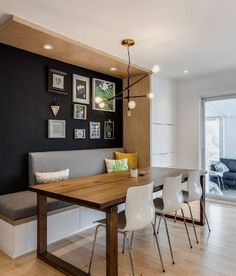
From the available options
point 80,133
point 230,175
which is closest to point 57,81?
point 80,133

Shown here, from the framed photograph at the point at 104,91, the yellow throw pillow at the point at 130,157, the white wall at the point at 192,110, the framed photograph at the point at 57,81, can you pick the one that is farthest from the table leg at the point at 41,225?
the white wall at the point at 192,110

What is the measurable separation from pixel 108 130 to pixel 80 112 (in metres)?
0.80

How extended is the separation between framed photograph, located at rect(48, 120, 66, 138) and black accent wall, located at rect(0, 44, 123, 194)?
0.07 m

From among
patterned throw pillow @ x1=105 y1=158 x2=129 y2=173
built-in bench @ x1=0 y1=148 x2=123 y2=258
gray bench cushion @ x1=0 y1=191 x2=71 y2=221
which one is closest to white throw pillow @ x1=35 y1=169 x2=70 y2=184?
built-in bench @ x1=0 y1=148 x2=123 y2=258

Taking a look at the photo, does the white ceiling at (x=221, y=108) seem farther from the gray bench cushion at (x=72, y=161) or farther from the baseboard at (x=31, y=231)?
the baseboard at (x=31, y=231)

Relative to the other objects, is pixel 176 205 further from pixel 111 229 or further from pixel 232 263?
pixel 111 229

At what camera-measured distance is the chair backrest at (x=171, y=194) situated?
2.50 m

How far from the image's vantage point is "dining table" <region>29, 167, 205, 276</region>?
1.90m

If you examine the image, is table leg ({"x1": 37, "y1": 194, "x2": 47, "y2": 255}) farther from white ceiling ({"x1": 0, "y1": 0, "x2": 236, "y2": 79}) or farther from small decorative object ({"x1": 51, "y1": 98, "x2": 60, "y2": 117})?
white ceiling ({"x1": 0, "y1": 0, "x2": 236, "y2": 79})

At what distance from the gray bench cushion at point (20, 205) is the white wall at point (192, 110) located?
10.3 feet

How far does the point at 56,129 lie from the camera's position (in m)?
3.78

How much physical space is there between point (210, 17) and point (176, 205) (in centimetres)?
210

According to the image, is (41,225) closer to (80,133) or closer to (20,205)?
(20,205)

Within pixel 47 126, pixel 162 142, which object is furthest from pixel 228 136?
pixel 47 126
